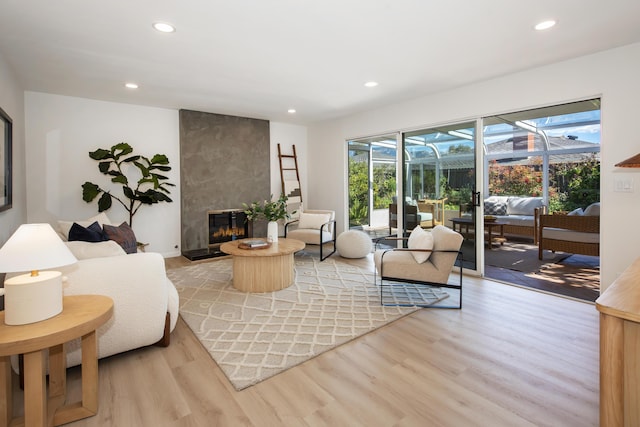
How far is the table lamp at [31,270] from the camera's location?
157 cm

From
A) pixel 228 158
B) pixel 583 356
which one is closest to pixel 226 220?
pixel 228 158

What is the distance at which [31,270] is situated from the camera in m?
1.58

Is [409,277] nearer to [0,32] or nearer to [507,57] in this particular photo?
[507,57]

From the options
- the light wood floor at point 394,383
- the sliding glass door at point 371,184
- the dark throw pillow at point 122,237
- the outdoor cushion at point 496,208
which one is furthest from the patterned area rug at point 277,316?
the outdoor cushion at point 496,208

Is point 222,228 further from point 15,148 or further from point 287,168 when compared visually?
point 15,148

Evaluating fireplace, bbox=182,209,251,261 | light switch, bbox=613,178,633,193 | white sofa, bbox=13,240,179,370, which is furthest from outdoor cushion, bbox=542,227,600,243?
white sofa, bbox=13,240,179,370

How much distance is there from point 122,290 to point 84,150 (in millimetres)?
3845

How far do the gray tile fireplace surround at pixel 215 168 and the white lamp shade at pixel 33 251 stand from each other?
3882 mm

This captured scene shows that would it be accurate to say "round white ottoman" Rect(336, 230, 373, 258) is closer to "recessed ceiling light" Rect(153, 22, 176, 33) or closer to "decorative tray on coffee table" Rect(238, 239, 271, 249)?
"decorative tray on coffee table" Rect(238, 239, 271, 249)

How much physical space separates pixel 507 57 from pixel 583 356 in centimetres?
289

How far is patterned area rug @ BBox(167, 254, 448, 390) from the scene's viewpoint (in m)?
2.42

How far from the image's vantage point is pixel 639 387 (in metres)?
1.22

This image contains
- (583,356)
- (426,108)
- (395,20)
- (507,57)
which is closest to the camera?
(583,356)

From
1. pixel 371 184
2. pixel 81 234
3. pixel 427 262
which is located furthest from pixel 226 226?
pixel 427 262
